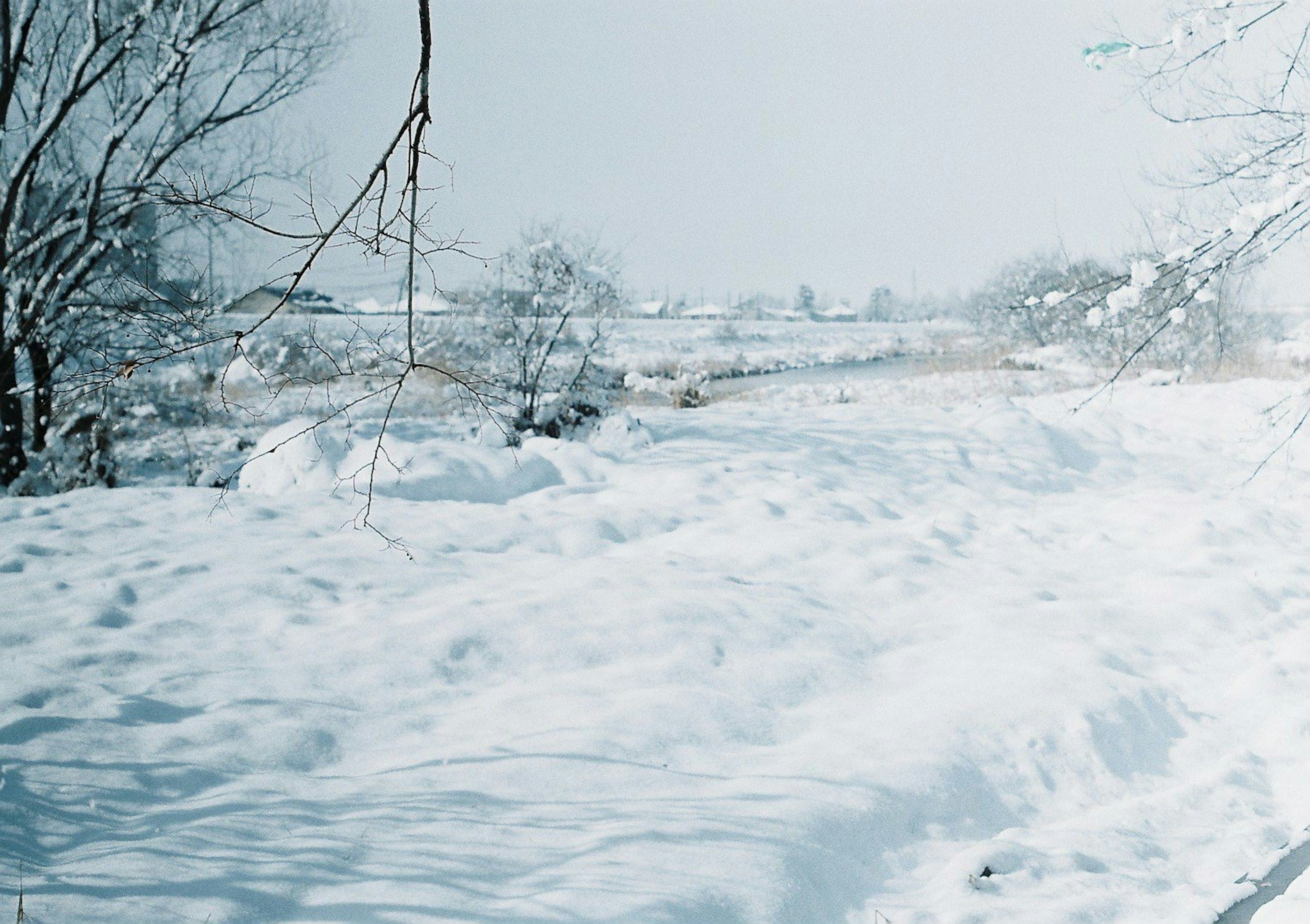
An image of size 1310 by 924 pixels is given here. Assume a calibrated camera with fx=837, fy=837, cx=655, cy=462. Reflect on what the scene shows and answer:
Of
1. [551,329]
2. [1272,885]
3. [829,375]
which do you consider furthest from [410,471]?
[829,375]

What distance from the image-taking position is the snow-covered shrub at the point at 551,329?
33.9 ft

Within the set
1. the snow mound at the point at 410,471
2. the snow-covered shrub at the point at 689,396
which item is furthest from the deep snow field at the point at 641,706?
the snow-covered shrub at the point at 689,396

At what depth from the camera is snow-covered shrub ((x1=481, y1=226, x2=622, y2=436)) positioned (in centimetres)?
1034

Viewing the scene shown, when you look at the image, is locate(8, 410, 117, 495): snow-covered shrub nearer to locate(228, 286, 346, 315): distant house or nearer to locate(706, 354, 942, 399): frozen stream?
locate(228, 286, 346, 315): distant house

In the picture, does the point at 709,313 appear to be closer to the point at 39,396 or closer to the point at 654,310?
the point at 654,310

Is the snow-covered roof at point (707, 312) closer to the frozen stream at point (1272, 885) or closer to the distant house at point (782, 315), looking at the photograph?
the distant house at point (782, 315)

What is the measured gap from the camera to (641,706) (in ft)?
13.6

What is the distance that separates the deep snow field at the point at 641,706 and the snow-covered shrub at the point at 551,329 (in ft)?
8.06

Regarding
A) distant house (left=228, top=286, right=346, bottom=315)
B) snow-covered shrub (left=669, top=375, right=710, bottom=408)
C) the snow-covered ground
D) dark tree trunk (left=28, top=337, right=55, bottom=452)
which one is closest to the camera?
distant house (left=228, top=286, right=346, bottom=315)

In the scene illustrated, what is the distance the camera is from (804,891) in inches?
120

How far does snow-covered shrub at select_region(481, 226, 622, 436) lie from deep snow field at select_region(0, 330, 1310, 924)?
2455 millimetres

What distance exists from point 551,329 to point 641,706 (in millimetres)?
7042

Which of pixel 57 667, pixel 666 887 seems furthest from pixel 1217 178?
pixel 57 667

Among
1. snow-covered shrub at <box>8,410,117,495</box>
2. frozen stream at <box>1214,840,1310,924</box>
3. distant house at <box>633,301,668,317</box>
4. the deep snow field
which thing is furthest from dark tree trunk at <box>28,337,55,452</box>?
distant house at <box>633,301,668,317</box>
